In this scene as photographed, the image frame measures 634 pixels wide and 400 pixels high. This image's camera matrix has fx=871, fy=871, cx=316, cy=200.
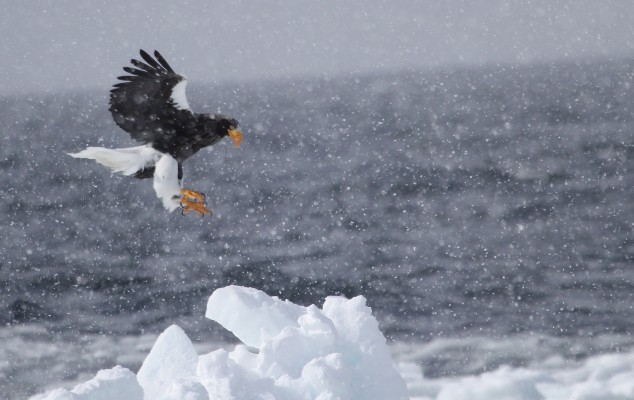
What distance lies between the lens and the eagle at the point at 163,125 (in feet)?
23.9

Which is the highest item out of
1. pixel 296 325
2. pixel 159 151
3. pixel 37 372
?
pixel 159 151

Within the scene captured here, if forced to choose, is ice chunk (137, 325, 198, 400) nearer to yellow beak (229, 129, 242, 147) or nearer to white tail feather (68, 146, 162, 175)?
white tail feather (68, 146, 162, 175)

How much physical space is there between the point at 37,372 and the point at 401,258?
1114 centimetres

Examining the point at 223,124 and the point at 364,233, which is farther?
the point at 364,233

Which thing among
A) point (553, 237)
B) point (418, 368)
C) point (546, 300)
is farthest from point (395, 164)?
point (418, 368)

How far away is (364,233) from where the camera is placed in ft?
94.0

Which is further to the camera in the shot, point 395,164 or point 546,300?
point 395,164

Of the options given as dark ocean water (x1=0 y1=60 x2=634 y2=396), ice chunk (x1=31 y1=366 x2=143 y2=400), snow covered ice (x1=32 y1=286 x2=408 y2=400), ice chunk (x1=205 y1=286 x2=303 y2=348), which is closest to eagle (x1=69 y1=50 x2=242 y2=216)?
ice chunk (x1=205 y1=286 x2=303 y2=348)

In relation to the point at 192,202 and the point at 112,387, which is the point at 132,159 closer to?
the point at 192,202

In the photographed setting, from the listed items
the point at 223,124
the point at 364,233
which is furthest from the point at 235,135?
the point at 364,233

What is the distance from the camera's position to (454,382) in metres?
15.5

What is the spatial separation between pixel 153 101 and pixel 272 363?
2.44 m

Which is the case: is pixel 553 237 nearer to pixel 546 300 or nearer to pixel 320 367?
pixel 546 300

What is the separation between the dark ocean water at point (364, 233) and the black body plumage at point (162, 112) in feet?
33.3
